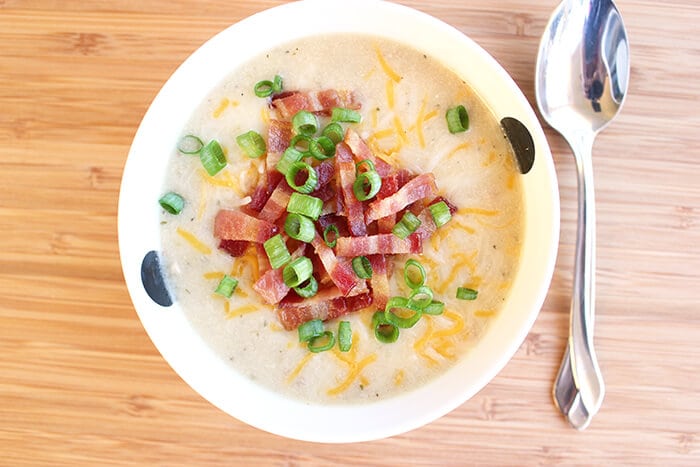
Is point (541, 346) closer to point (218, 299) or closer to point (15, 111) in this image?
point (218, 299)

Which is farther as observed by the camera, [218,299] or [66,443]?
[66,443]

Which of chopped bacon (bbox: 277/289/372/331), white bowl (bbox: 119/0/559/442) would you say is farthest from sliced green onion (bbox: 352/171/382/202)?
white bowl (bbox: 119/0/559/442)

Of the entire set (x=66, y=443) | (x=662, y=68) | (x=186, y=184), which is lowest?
(x=66, y=443)

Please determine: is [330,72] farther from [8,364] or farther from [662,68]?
[8,364]

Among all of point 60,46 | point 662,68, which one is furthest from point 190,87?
point 662,68

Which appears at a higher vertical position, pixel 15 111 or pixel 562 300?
pixel 15 111

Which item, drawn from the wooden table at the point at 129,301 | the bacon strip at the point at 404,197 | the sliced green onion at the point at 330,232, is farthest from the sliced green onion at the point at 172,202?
the bacon strip at the point at 404,197

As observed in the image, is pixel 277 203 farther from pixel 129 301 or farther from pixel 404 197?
pixel 129 301

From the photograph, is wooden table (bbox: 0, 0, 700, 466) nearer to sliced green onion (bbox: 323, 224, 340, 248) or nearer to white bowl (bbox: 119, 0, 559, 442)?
white bowl (bbox: 119, 0, 559, 442)
